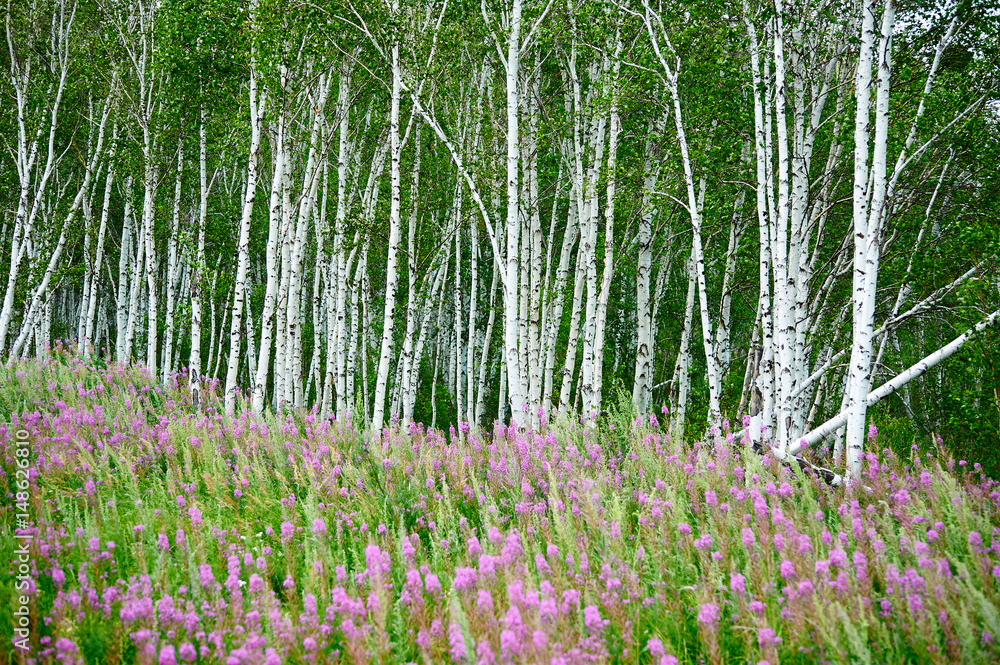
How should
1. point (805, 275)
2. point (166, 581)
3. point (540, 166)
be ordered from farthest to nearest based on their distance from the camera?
point (540, 166) < point (805, 275) < point (166, 581)

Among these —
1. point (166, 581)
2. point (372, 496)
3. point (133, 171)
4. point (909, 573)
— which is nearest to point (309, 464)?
point (372, 496)

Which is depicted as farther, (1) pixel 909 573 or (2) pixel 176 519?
(2) pixel 176 519

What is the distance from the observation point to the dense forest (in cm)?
740

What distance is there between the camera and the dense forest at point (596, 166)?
740 cm

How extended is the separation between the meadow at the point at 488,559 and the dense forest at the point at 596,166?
1797mm

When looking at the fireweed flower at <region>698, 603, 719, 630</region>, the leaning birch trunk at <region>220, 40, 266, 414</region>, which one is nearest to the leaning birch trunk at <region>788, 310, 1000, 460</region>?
the fireweed flower at <region>698, 603, 719, 630</region>

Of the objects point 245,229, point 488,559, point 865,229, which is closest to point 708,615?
point 488,559

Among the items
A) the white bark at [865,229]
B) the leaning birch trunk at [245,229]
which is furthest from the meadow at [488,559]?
the leaning birch trunk at [245,229]

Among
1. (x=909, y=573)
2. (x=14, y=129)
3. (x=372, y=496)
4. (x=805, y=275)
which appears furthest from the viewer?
(x=14, y=129)

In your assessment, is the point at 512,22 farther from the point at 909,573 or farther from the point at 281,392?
the point at 909,573

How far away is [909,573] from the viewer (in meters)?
2.95

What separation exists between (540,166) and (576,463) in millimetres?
11527

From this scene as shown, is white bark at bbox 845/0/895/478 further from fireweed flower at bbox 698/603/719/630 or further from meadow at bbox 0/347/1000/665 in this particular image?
fireweed flower at bbox 698/603/719/630

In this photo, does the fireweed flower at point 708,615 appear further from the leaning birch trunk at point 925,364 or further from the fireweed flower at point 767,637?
the leaning birch trunk at point 925,364
